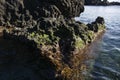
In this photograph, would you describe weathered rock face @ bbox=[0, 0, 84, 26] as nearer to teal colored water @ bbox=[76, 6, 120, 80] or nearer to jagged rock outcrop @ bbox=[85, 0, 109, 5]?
teal colored water @ bbox=[76, 6, 120, 80]

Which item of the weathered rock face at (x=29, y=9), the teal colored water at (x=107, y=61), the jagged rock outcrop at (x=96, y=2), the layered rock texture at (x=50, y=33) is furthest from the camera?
the jagged rock outcrop at (x=96, y=2)

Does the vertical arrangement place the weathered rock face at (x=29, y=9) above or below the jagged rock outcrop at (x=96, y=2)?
above

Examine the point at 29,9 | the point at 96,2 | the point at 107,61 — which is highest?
the point at 29,9

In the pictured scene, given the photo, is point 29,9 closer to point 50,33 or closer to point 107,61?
point 50,33

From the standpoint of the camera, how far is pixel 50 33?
1222 inches

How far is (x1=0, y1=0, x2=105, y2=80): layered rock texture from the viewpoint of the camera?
24.6m

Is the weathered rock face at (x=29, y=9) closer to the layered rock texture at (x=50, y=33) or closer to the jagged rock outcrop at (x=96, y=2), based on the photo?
the layered rock texture at (x=50, y=33)

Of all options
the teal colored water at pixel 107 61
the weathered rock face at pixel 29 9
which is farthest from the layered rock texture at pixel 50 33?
the teal colored water at pixel 107 61

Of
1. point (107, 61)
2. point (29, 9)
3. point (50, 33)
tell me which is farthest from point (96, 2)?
point (107, 61)

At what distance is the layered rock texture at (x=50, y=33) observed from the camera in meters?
24.6

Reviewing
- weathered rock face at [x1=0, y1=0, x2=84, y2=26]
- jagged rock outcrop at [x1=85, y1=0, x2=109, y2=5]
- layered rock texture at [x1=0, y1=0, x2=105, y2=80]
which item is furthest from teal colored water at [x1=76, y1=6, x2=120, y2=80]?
jagged rock outcrop at [x1=85, y1=0, x2=109, y2=5]

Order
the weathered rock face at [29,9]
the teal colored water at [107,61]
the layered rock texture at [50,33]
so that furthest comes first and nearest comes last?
the weathered rock face at [29,9], the teal colored water at [107,61], the layered rock texture at [50,33]

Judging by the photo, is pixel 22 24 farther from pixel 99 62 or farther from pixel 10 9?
pixel 99 62

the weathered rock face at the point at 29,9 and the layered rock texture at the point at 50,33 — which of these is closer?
the layered rock texture at the point at 50,33
